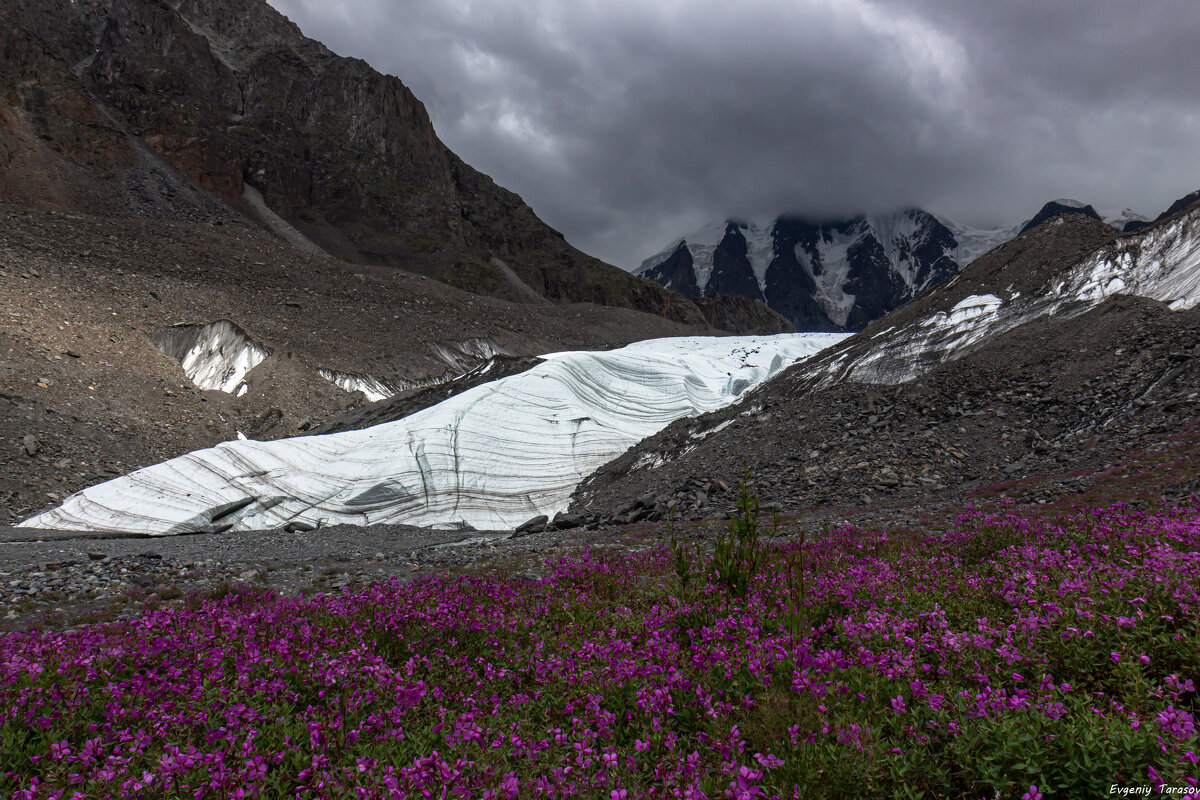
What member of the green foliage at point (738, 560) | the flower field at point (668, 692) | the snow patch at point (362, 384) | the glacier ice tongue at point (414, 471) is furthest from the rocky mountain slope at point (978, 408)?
the snow patch at point (362, 384)

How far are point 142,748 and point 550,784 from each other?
253cm

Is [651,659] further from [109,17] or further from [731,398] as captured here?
[109,17]

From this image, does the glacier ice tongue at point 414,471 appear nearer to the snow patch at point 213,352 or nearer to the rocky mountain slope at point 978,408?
the rocky mountain slope at point 978,408

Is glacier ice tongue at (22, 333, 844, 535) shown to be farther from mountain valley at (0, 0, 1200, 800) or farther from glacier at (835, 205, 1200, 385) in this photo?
glacier at (835, 205, 1200, 385)

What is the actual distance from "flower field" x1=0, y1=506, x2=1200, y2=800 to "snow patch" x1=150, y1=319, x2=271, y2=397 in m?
35.8

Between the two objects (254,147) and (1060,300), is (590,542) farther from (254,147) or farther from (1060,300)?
(254,147)

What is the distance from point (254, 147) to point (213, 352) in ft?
360

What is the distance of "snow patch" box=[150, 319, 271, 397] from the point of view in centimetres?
3606

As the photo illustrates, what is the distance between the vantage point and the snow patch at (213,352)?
3606 cm

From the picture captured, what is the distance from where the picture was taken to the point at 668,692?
3.87m

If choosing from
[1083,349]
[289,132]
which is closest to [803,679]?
[1083,349]

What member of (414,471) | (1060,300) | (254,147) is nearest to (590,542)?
(414,471)

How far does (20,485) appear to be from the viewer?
68.0 feet

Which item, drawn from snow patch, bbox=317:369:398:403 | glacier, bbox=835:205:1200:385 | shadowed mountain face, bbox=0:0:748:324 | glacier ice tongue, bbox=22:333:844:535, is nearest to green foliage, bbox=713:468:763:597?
glacier ice tongue, bbox=22:333:844:535
